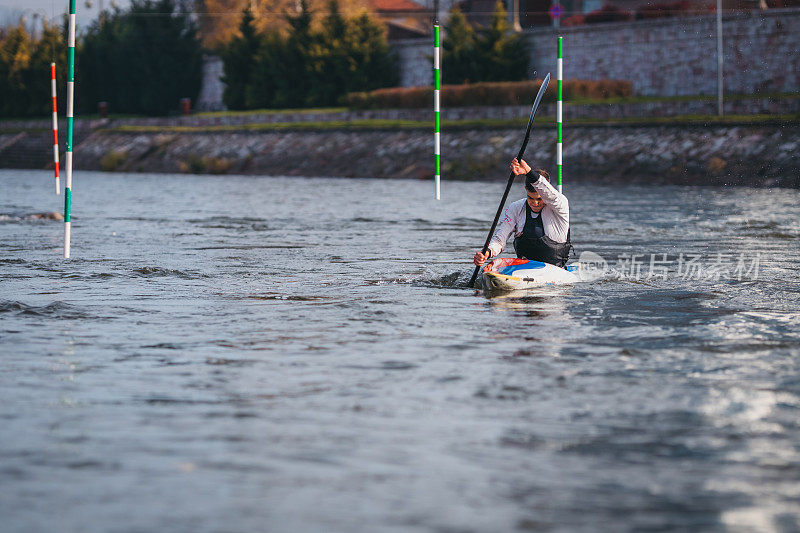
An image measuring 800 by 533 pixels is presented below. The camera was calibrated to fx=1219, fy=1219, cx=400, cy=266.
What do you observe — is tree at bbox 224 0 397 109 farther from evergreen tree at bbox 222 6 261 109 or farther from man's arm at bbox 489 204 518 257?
man's arm at bbox 489 204 518 257

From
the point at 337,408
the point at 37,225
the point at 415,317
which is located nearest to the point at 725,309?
the point at 415,317

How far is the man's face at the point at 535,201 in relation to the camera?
38.0 ft

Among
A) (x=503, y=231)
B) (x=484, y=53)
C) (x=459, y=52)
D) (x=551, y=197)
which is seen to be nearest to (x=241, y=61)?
(x=459, y=52)

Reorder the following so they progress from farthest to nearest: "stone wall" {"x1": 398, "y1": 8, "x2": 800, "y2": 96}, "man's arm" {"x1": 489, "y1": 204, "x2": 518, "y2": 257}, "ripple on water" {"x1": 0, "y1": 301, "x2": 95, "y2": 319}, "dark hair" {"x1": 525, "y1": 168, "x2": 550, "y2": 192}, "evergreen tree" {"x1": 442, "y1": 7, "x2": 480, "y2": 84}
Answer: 1. "evergreen tree" {"x1": 442, "y1": 7, "x2": 480, "y2": 84}
2. "stone wall" {"x1": 398, "y1": 8, "x2": 800, "y2": 96}
3. "man's arm" {"x1": 489, "y1": 204, "x2": 518, "y2": 257}
4. "dark hair" {"x1": 525, "y1": 168, "x2": 550, "y2": 192}
5. "ripple on water" {"x1": 0, "y1": 301, "x2": 95, "y2": 319}

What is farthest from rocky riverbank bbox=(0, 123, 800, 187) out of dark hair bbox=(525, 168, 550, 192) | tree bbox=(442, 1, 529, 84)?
dark hair bbox=(525, 168, 550, 192)

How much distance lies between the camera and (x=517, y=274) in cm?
1166

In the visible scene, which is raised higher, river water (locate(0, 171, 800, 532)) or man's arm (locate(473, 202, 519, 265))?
man's arm (locate(473, 202, 519, 265))

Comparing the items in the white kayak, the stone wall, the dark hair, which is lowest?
the white kayak

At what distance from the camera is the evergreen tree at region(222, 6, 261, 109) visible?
66.0 metres

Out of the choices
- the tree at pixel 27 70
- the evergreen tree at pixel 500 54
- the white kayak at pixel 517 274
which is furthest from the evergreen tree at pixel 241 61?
the white kayak at pixel 517 274

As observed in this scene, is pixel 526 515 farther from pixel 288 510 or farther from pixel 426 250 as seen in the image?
pixel 426 250

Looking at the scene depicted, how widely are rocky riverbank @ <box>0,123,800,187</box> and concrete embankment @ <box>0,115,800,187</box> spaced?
4 centimetres

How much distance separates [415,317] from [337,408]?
11.9 ft

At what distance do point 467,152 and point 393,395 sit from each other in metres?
33.6
